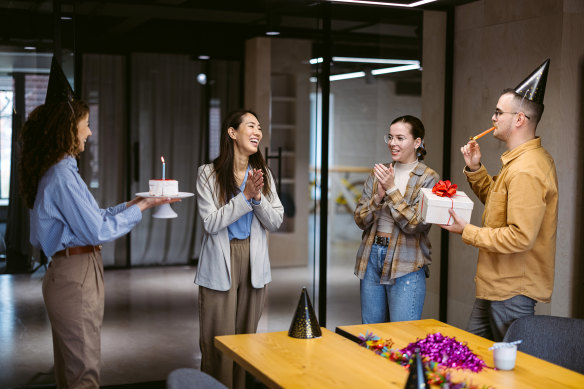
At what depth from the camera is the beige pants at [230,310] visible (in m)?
3.43

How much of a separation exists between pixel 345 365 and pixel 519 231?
1.05m

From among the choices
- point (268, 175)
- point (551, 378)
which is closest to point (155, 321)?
point (268, 175)

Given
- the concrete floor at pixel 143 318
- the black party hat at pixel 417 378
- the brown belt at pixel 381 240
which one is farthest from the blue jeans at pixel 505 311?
the concrete floor at pixel 143 318

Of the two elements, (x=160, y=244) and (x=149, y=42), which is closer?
(x=149, y=42)

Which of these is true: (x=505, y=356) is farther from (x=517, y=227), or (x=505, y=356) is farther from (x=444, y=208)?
(x=444, y=208)

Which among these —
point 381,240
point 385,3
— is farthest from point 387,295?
point 385,3

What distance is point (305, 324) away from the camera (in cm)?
261

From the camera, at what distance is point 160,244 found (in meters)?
Result: 5.46

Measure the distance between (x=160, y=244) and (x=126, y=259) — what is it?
31 centimetres

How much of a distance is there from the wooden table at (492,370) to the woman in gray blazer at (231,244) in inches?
32.5

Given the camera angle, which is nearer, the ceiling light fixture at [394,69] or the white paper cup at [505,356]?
the white paper cup at [505,356]

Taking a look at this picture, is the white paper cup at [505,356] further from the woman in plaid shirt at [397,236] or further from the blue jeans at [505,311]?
the woman in plaid shirt at [397,236]

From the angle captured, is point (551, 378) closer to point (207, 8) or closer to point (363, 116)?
point (363, 116)

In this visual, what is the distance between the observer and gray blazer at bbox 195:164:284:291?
332cm
